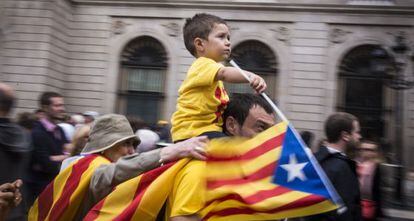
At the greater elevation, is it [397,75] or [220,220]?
[397,75]

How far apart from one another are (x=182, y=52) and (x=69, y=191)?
57.6ft

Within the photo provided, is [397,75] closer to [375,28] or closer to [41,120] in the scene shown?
[375,28]

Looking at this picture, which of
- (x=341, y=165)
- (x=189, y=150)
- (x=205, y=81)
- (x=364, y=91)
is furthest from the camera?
(x=364, y=91)

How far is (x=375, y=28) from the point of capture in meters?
19.2

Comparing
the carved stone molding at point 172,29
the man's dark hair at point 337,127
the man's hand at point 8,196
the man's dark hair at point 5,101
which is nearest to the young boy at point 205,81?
the man's hand at point 8,196

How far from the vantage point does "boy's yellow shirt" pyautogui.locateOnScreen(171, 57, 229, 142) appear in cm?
249

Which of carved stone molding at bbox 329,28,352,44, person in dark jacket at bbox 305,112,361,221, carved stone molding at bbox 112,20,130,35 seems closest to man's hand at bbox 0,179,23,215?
person in dark jacket at bbox 305,112,361,221

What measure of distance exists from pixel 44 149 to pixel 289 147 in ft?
14.2

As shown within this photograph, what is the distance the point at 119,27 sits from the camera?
21016mm

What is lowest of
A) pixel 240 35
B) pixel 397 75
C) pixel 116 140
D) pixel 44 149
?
pixel 44 149

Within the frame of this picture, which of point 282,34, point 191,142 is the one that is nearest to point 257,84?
point 191,142

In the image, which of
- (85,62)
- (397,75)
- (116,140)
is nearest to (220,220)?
(116,140)

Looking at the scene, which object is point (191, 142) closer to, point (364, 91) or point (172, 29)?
point (364, 91)

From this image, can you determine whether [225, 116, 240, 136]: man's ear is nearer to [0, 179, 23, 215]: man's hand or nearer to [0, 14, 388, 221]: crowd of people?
[0, 14, 388, 221]: crowd of people
